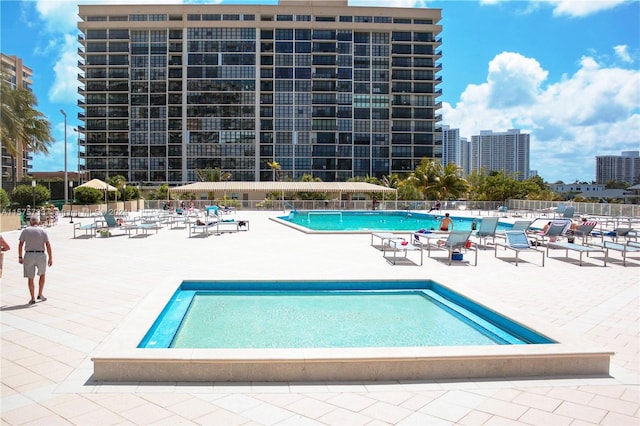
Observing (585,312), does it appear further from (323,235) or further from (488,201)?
(488,201)

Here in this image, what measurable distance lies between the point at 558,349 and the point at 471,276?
480 centimetres

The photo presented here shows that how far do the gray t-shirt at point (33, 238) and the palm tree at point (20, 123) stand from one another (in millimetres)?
21060

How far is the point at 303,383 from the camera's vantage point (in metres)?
3.96

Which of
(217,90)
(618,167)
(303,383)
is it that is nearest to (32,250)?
(303,383)

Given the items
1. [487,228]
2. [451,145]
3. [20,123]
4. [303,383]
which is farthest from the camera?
[451,145]

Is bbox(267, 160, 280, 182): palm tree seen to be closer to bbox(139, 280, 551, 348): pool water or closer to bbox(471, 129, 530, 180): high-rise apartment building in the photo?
bbox(139, 280, 551, 348): pool water

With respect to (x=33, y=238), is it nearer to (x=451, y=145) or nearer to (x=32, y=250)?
(x=32, y=250)

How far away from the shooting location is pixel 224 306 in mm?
6984

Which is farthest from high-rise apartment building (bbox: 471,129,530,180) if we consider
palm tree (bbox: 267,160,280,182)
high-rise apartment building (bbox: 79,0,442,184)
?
palm tree (bbox: 267,160,280,182)

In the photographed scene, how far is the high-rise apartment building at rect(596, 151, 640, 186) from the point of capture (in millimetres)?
141125

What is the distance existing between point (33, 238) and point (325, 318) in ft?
14.3

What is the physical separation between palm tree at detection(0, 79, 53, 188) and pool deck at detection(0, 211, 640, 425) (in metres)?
19.0

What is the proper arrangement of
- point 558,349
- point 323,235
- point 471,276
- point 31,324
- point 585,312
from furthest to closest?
point 323,235, point 471,276, point 585,312, point 31,324, point 558,349

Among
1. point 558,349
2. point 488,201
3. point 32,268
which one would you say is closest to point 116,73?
point 488,201
